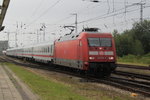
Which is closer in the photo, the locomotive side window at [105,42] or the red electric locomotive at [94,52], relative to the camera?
the red electric locomotive at [94,52]

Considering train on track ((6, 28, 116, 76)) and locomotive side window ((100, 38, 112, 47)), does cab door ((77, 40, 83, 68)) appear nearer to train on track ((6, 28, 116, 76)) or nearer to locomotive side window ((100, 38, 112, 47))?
train on track ((6, 28, 116, 76))

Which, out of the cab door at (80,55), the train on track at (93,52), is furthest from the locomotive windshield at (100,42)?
the cab door at (80,55)

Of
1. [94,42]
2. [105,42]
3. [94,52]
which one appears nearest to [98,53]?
[94,52]

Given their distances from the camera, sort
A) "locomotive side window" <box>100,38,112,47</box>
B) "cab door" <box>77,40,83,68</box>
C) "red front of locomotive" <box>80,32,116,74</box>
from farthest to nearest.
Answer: "locomotive side window" <box>100,38,112,47</box>
"cab door" <box>77,40,83,68</box>
"red front of locomotive" <box>80,32,116,74</box>

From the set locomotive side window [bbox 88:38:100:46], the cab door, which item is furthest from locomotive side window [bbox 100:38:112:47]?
the cab door

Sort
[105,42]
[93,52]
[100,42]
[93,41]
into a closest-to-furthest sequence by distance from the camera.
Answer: [93,52] < [93,41] < [100,42] < [105,42]

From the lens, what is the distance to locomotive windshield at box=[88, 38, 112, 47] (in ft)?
67.6

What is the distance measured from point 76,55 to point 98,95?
9.13 metres

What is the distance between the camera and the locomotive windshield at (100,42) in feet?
67.6

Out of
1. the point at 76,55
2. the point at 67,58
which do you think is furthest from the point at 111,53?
the point at 67,58

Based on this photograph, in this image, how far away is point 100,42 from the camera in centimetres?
2086

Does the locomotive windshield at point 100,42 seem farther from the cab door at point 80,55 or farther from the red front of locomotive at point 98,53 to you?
the cab door at point 80,55

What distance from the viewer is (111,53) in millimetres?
20625

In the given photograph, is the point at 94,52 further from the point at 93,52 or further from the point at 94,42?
the point at 94,42
